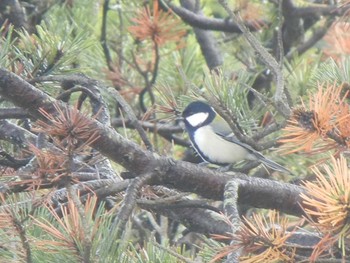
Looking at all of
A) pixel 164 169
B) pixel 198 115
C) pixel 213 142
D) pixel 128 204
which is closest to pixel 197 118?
pixel 198 115

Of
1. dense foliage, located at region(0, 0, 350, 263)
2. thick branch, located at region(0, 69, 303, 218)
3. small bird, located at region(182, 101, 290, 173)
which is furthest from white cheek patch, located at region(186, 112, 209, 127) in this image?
thick branch, located at region(0, 69, 303, 218)

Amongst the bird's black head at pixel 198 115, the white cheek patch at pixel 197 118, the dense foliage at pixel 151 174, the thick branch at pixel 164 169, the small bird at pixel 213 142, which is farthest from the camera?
the small bird at pixel 213 142

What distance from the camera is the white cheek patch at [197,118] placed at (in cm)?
278

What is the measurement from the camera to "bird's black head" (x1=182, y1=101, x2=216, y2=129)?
2634 millimetres

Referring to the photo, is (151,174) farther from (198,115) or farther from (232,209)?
(198,115)

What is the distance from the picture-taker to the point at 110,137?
1626 mm

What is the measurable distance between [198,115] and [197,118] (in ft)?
0.08

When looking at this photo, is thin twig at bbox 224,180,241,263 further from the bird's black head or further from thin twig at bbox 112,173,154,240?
the bird's black head

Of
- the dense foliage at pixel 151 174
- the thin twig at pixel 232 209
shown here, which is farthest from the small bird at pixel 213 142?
the thin twig at pixel 232 209

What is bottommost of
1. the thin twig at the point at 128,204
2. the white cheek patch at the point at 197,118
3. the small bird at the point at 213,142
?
the small bird at the point at 213,142

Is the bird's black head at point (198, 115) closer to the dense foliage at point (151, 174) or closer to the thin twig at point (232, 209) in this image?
the dense foliage at point (151, 174)

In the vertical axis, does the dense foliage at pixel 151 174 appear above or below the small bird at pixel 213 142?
above

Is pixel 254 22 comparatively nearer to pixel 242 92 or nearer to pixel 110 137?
pixel 242 92

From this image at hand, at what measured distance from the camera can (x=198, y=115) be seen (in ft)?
9.45
